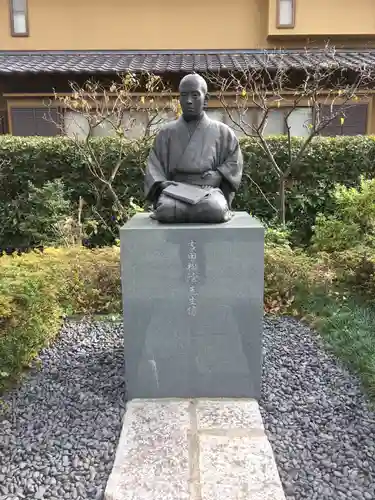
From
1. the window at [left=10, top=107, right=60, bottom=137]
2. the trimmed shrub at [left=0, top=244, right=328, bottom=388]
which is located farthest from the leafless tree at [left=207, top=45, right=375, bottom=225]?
the trimmed shrub at [left=0, top=244, right=328, bottom=388]

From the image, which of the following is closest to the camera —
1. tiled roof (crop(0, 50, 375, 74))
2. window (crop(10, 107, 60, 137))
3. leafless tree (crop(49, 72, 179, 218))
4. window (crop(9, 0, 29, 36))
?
leafless tree (crop(49, 72, 179, 218))

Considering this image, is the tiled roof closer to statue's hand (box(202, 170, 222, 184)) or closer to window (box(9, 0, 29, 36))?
window (box(9, 0, 29, 36))

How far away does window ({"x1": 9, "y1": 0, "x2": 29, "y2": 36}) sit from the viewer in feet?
40.7

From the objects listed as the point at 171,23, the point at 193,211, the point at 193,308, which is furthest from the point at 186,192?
the point at 171,23

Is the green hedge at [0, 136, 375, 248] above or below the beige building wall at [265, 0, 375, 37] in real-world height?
below

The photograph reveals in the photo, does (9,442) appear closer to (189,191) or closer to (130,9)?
(189,191)

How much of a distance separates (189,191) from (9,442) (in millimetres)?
2130

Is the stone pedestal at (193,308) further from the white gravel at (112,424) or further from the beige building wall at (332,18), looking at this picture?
the beige building wall at (332,18)

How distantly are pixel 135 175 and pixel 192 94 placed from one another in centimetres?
496

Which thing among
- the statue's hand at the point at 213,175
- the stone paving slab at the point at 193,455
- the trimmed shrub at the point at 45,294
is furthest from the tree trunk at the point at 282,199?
the stone paving slab at the point at 193,455

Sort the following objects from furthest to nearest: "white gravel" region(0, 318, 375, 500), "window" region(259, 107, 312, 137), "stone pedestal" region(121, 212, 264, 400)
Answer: "window" region(259, 107, 312, 137)
"stone pedestal" region(121, 212, 264, 400)
"white gravel" region(0, 318, 375, 500)

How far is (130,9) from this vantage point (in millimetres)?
12273

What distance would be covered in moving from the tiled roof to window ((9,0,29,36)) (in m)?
0.73

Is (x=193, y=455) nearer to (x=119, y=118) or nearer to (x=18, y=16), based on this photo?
(x=119, y=118)
